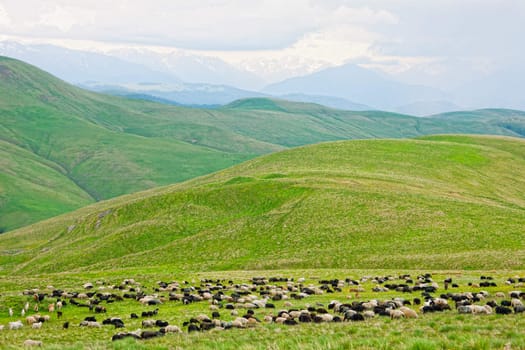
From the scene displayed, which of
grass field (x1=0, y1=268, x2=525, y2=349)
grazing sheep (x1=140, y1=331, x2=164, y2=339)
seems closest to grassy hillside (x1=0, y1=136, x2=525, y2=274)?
grass field (x1=0, y1=268, x2=525, y2=349)

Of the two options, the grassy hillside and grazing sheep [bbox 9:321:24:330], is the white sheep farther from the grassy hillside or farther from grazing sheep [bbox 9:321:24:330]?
the grassy hillside

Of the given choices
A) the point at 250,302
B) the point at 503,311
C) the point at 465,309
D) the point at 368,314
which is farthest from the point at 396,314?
the point at 250,302

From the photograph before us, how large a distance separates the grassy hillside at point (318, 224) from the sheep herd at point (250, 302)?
17173 millimetres

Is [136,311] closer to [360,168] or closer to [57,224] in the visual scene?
[360,168]

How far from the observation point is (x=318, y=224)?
7244 cm

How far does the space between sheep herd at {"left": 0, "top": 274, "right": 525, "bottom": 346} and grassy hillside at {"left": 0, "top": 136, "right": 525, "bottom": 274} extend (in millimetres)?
17173

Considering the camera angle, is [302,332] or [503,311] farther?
[503,311]

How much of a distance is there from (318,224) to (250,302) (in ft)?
136

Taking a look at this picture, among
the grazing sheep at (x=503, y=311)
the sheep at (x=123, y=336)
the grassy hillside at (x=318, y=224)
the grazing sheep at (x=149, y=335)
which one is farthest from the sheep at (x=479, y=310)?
the grassy hillside at (x=318, y=224)

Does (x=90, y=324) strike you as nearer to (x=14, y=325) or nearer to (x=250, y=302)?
(x=14, y=325)

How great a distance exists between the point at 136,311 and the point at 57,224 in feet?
344

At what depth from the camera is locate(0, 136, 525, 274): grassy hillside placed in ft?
199

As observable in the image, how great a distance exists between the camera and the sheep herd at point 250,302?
23.5m

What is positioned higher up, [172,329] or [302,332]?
[302,332]
